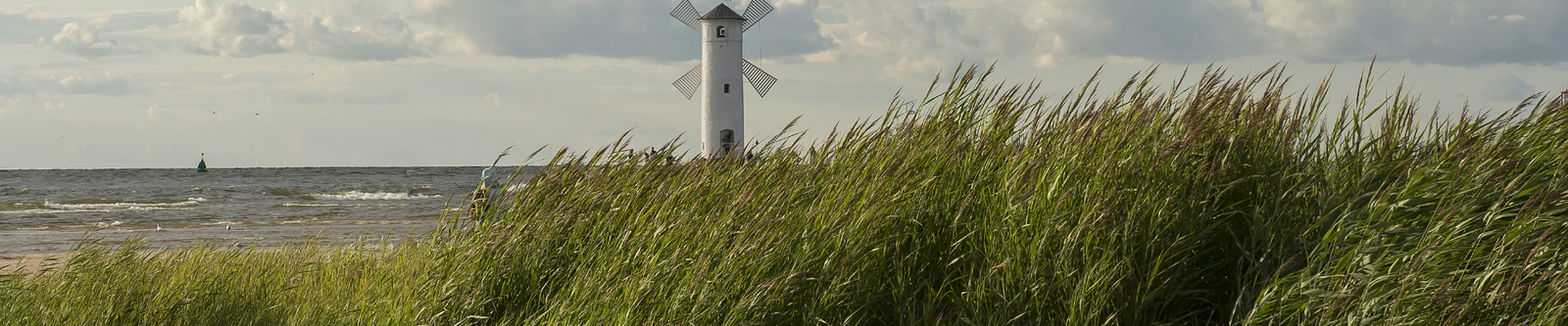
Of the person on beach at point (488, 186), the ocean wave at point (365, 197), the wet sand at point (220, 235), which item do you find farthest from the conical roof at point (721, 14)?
the ocean wave at point (365, 197)

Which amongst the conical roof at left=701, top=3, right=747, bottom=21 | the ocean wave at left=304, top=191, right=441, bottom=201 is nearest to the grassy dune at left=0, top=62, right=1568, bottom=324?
the conical roof at left=701, top=3, right=747, bottom=21

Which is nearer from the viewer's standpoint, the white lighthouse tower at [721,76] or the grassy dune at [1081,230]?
the grassy dune at [1081,230]

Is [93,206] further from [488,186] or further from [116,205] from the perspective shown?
[488,186]

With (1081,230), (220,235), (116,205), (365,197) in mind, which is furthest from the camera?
(365,197)

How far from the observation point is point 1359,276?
3473 millimetres

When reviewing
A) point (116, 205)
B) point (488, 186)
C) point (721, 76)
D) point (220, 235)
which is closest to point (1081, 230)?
point (488, 186)

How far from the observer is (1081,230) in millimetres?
3809

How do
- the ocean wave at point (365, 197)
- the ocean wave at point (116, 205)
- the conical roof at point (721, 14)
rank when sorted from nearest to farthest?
the conical roof at point (721, 14)
the ocean wave at point (116, 205)
the ocean wave at point (365, 197)

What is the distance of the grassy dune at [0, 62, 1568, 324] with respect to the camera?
350 cm

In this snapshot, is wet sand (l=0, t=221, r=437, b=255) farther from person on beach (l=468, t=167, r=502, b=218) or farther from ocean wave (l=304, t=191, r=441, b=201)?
ocean wave (l=304, t=191, r=441, b=201)

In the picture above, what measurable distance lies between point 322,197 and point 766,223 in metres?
35.1

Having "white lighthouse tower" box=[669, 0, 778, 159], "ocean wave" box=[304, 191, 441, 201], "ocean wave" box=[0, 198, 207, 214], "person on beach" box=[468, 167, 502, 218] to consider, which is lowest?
"ocean wave" box=[0, 198, 207, 214]

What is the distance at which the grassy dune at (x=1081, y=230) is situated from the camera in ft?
11.5

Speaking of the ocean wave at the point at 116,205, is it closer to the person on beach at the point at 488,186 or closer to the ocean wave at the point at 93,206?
the ocean wave at the point at 93,206
